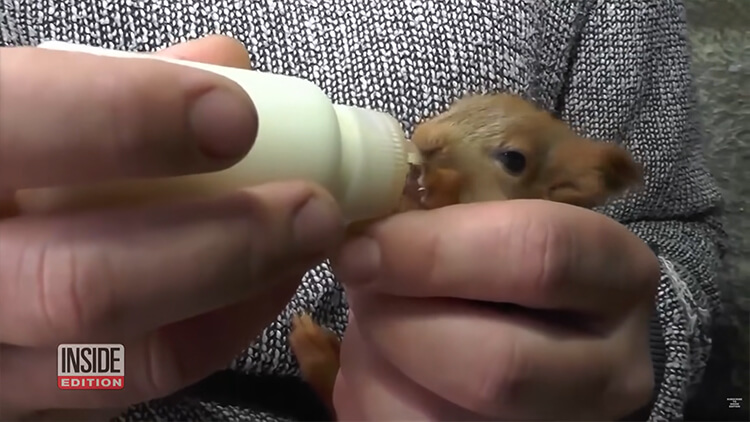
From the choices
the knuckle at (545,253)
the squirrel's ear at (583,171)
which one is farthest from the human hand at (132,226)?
the squirrel's ear at (583,171)

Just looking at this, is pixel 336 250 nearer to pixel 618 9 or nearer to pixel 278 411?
pixel 278 411

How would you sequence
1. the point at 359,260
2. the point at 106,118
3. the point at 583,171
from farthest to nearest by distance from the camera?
the point at 583,171
the point at 359,260
the point at 106,118

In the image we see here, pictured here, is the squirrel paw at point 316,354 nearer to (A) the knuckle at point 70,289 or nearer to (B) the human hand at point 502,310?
(B) the human hand at point 502,310

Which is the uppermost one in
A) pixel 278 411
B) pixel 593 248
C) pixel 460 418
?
pixel 593 248

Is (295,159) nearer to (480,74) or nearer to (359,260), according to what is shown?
(359,260)

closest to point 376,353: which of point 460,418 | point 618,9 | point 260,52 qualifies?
point 460,418

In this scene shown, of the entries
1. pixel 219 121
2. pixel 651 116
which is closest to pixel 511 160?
pixel 219 121
